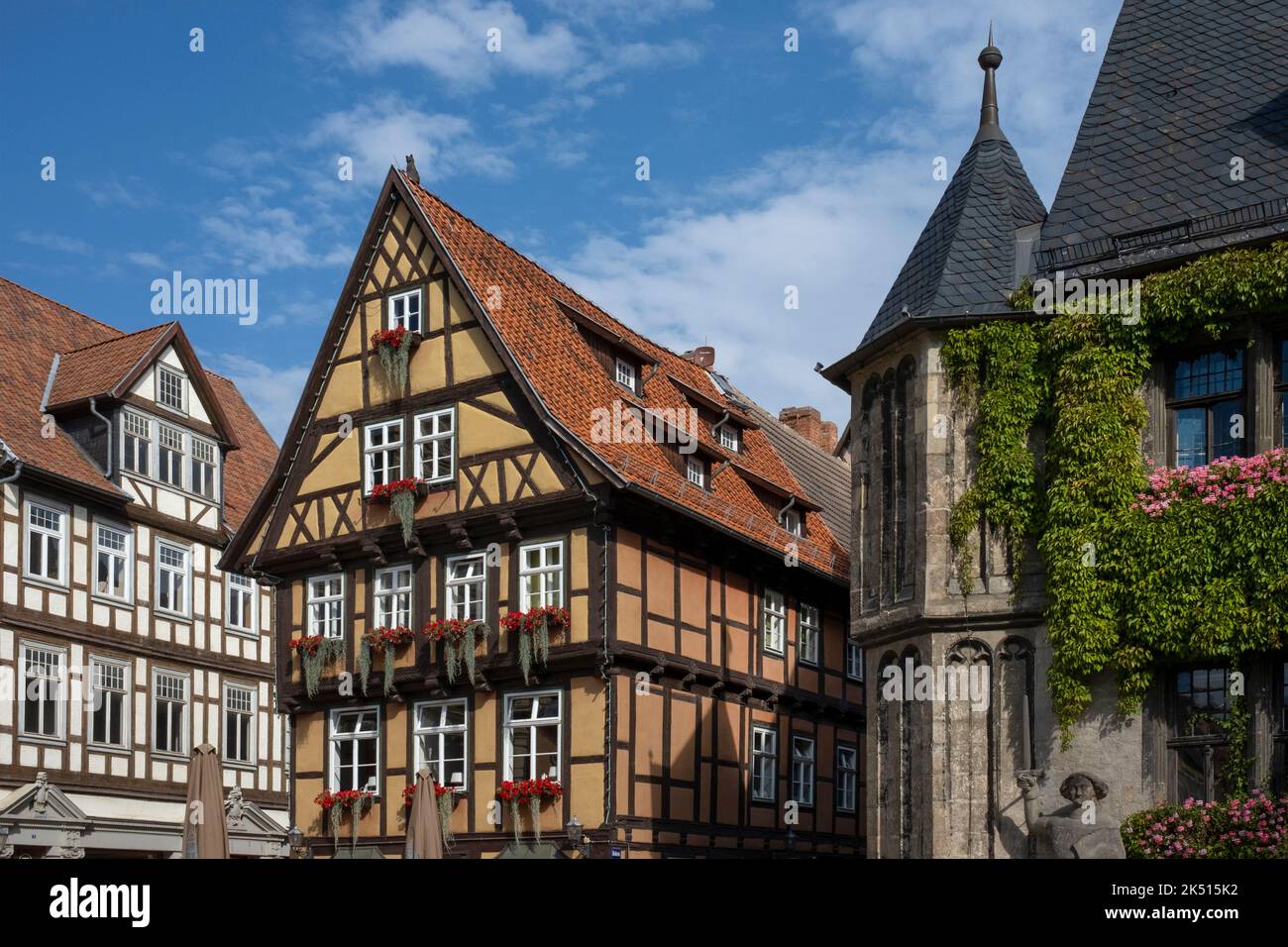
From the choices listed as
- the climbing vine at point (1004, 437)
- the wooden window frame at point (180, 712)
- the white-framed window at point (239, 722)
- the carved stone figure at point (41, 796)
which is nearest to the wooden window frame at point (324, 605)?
the carved stone figure at point (41, 796)

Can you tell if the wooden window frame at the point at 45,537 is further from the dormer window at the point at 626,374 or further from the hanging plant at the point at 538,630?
the dormer window at the point at 626,374

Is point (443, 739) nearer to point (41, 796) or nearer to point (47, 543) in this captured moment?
point (41, 796)

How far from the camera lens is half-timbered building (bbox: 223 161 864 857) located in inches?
941

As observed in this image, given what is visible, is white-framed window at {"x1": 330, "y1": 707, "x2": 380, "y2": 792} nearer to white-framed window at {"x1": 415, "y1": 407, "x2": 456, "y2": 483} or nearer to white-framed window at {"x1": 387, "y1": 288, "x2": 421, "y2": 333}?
white-framed window at {"x1": 415, "y1": 407, "x2": 456, "y2": 483}

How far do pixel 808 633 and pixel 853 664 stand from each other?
158cm

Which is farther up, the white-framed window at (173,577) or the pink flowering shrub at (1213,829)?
the white-framed window at (173,577)

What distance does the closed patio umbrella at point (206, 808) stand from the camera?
60.4ft

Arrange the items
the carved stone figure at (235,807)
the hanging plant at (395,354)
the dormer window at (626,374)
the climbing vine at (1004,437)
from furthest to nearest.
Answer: the carved stone figure at (235,807), the dormer window at (626,374), the hanging plant at (395,354), the climbing vine at (1004,437)

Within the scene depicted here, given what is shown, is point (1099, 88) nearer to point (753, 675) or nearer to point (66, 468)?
point (753, 675)

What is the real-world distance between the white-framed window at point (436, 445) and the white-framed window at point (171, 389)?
8.64 meters

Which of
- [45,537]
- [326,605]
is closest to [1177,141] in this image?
[326,605]

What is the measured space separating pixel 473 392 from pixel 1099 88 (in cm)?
1063
